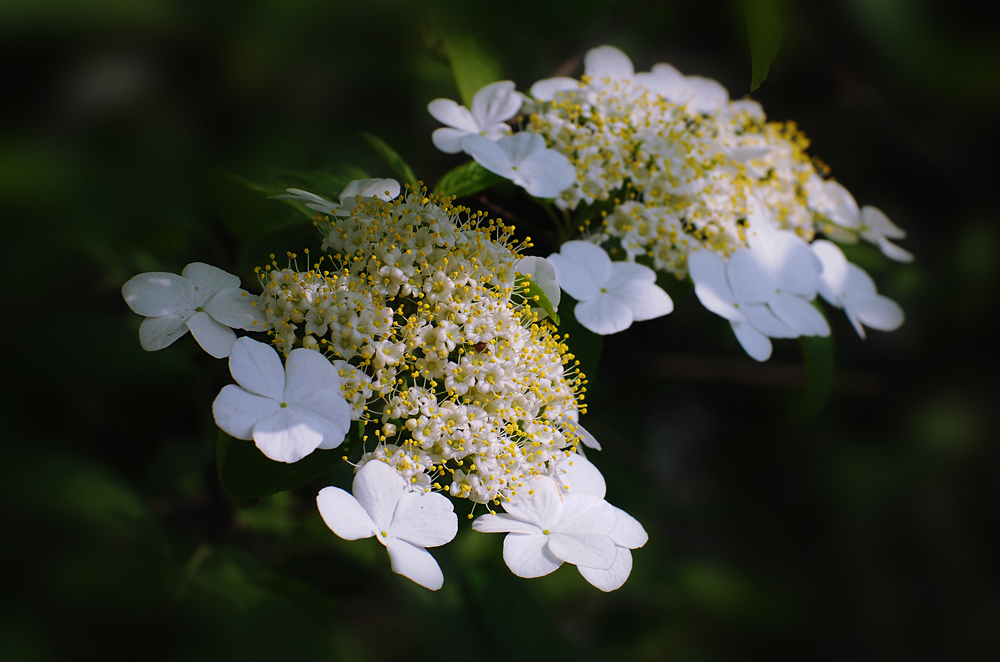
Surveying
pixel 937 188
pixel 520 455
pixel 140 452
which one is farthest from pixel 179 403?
pixel 937 188

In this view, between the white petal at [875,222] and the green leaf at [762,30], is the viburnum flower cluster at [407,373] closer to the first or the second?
the green leaf at [762,30]

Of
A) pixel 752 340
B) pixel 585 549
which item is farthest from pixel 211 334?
pixel 752 340

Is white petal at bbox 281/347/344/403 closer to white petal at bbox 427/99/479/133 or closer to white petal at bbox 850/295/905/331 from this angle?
white petal at bbox 427/99/479/133

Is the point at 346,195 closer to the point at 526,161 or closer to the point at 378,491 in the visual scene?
the point at 526,161

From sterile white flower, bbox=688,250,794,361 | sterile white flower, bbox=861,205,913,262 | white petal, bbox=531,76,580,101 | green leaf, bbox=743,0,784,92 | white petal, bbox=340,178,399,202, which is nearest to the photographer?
green leaf, bbox=743,0,784,92

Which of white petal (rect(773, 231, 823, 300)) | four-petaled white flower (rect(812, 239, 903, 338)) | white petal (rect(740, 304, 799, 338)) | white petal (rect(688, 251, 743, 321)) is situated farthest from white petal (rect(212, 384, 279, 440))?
four-petaled white flower (rect(812, 239, 903, 338))

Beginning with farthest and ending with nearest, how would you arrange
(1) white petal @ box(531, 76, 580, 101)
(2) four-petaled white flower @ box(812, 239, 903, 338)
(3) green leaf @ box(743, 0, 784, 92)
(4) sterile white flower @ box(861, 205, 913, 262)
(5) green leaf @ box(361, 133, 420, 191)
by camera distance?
(4) sterile white flower @ box(861, 205, 913, 262)
(2) four-petaled white flower @ box(812, 239, 903, 338)
(1) white petal @ box(531, 76, 580, 101)
(5) green leaf @ box(361, 133, 420, 191)
(3) green leaf @ box(743, 0, 784, 92)
